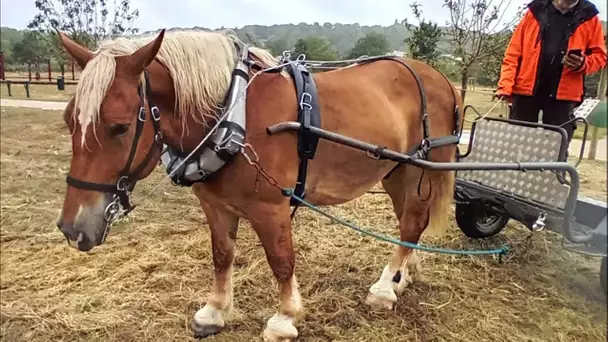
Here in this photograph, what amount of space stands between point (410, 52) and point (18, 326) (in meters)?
6.39

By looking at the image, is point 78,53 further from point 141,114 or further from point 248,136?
point 248,136

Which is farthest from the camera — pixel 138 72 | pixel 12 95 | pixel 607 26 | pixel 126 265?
pixel 12 95

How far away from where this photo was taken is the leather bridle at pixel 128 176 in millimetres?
1791

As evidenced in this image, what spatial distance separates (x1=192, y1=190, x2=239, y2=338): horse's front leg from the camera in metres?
2.54

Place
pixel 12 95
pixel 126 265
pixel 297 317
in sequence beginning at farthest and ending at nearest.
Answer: pixel 12 95, pixel 126 265, pixel 297 317

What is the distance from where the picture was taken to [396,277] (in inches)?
120

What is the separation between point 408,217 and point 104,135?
6.45ft

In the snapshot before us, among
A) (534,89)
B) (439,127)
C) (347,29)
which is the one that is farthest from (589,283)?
(347,29)

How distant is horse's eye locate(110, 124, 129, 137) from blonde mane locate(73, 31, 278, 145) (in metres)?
0.06

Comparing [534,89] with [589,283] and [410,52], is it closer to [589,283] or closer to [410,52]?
[589,283]

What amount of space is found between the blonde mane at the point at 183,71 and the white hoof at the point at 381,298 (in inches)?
60.9

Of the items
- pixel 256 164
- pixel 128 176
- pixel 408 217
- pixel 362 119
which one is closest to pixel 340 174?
pixel 362 119

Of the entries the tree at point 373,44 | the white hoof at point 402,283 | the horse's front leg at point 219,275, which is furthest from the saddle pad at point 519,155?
the tree at point 373,44

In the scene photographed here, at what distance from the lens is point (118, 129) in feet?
5.74
